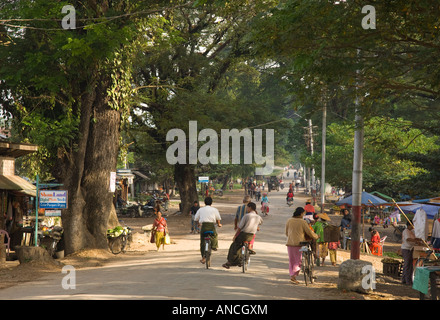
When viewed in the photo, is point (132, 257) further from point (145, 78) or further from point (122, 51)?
point (145, 78)

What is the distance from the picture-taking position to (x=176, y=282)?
10969mm

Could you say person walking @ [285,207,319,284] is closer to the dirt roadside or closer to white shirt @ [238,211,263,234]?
the dirt roadside

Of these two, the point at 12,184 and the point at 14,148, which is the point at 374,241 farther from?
the point at 14,148

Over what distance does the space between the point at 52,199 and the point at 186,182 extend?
21.0m

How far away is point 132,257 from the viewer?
1800 cm

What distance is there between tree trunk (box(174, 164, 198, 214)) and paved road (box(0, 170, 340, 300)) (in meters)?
19.1

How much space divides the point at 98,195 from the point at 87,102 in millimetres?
3328

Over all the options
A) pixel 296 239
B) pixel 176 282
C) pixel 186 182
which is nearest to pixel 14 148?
pixel 176 282

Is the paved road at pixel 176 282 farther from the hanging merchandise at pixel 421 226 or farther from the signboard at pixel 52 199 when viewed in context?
the hanging merchandise at pixel 421 226

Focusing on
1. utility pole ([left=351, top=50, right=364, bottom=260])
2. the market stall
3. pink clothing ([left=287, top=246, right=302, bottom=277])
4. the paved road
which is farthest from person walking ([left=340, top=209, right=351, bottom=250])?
the market stall

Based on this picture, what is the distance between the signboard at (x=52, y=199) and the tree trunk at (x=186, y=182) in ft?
66.5
